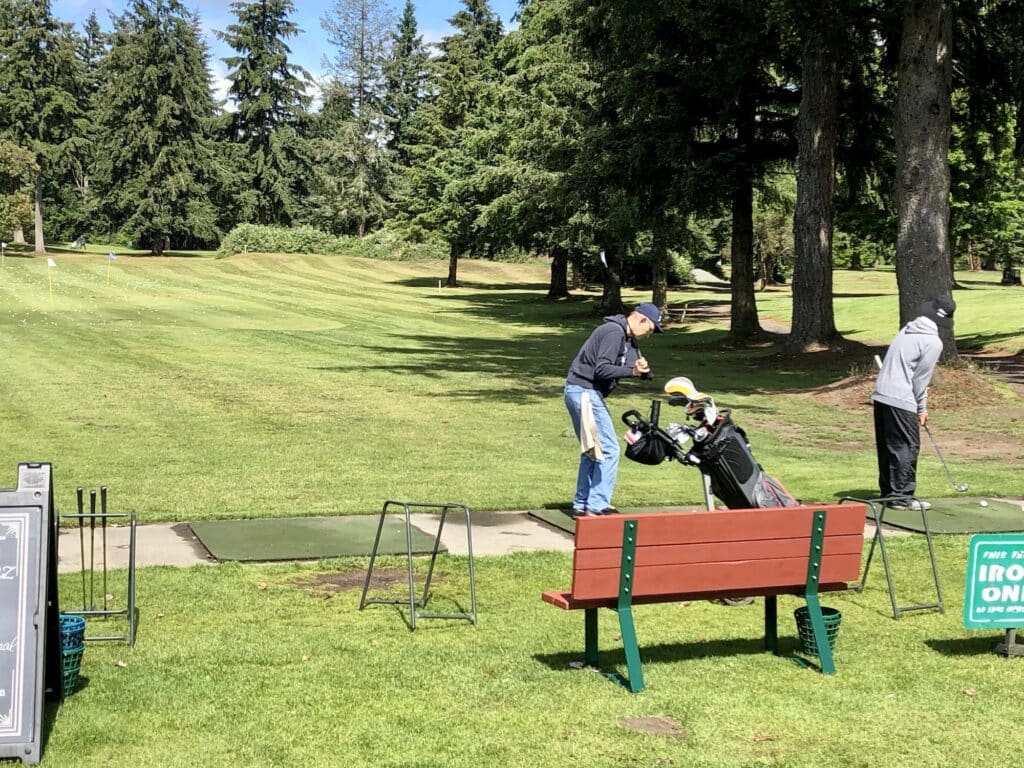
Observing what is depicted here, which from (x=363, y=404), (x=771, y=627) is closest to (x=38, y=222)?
(x=363, y=404)

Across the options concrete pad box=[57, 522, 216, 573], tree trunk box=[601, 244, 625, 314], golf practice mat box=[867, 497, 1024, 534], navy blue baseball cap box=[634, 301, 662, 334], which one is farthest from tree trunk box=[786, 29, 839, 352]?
concrete pad box=[57, 522, 216, 573]

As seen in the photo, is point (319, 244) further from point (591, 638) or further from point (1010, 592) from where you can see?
point (1010, 592)

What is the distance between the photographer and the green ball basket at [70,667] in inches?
208

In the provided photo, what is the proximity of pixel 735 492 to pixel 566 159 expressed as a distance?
3118 centimetres

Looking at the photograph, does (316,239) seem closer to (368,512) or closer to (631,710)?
(368,512)

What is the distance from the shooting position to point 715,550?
225 inches

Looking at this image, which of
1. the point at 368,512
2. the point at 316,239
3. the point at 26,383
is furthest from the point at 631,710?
the point at 316,239

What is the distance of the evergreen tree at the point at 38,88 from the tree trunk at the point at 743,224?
50207 mm

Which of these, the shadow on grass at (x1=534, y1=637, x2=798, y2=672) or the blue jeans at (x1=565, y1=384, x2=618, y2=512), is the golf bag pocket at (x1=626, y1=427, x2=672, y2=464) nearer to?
the shadow on grass at (x1=534, y1=637, x2=798, y2=672)

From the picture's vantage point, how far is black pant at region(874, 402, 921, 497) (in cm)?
1048

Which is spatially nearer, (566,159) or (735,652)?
(735,652)

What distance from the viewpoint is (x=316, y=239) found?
72000 millimetres

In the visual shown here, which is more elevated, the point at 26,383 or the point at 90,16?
the point at 90,16

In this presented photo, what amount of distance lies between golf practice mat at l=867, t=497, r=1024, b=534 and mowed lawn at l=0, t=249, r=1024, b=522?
2.94 feet
